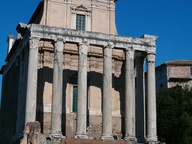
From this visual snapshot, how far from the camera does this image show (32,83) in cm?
2600

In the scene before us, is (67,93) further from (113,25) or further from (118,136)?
(113,25)

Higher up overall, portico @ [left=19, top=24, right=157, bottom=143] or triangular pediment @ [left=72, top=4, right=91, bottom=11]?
triangular pediment @ [left=72, top=4, right=91, bottom=11]

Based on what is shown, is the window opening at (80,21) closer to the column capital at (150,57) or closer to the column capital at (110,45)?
the column capital at (110,45)

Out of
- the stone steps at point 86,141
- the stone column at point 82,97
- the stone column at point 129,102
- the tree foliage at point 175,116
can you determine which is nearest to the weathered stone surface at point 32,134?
the stone steps at point 86,141

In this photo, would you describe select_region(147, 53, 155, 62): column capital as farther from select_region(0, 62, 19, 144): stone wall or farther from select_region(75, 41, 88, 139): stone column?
select_region(0, 62, 19, 144): stone wall

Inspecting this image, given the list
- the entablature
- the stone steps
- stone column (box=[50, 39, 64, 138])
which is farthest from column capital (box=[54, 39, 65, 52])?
the stone steps

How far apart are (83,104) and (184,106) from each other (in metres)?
11.3

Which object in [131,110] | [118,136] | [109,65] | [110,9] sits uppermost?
[110,9]

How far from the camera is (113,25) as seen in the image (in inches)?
1335

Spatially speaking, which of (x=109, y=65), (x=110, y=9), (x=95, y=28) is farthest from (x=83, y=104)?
(x=110, y=9)

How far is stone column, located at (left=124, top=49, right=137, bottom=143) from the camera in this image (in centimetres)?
2745

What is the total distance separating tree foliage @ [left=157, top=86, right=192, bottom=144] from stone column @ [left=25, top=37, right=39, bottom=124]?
1288cm

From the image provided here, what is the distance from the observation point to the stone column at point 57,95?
83.9 ft

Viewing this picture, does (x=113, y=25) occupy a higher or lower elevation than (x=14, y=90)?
higher
